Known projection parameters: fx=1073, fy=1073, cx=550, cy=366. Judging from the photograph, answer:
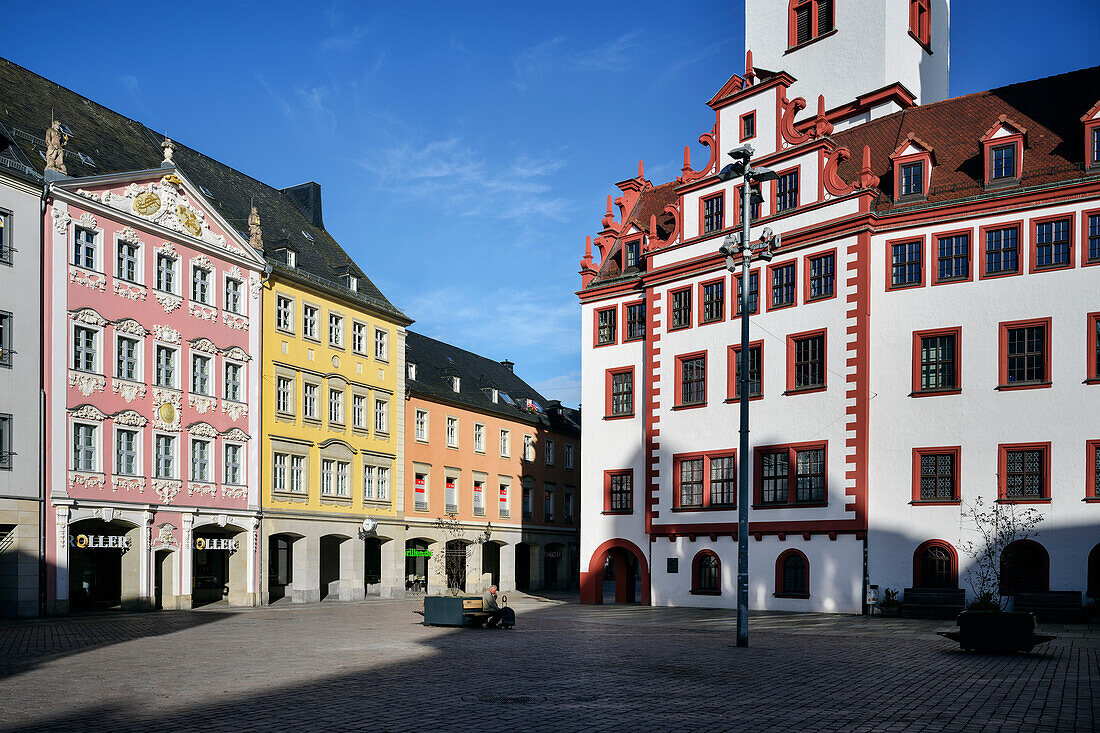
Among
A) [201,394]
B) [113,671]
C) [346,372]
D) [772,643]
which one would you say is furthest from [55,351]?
[772,643]

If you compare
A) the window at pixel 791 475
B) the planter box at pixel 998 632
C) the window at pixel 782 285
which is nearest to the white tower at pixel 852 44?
the window at pixel 782 285

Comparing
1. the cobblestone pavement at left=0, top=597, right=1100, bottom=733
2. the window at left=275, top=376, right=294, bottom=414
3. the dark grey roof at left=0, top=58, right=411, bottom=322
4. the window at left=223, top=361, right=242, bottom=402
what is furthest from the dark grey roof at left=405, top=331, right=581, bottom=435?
the cobblestone pavement at left=0, top=597, right=1100, bottom=733

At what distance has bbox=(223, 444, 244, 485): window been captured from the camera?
47.3m

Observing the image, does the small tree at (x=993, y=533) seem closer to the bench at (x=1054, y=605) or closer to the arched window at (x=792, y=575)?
the bench at (x=1054, y=605)

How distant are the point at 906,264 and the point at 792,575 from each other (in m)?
12.1

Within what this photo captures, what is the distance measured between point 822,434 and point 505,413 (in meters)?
34.0

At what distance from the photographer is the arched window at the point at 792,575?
39.3 meters

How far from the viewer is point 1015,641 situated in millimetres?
21766

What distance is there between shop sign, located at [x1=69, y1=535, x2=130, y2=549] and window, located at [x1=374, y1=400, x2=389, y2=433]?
58.4ft

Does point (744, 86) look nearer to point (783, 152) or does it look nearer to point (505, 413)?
point (783, 152)

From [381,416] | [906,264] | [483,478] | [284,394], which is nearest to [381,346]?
[381,416]

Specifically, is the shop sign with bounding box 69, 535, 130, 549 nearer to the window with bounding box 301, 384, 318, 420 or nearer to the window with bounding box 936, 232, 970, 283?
the window with bounding box 301, 384, 318, 420

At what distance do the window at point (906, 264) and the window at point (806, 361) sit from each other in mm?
3299

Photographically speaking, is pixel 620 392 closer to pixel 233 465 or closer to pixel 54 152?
pixel 233 465
